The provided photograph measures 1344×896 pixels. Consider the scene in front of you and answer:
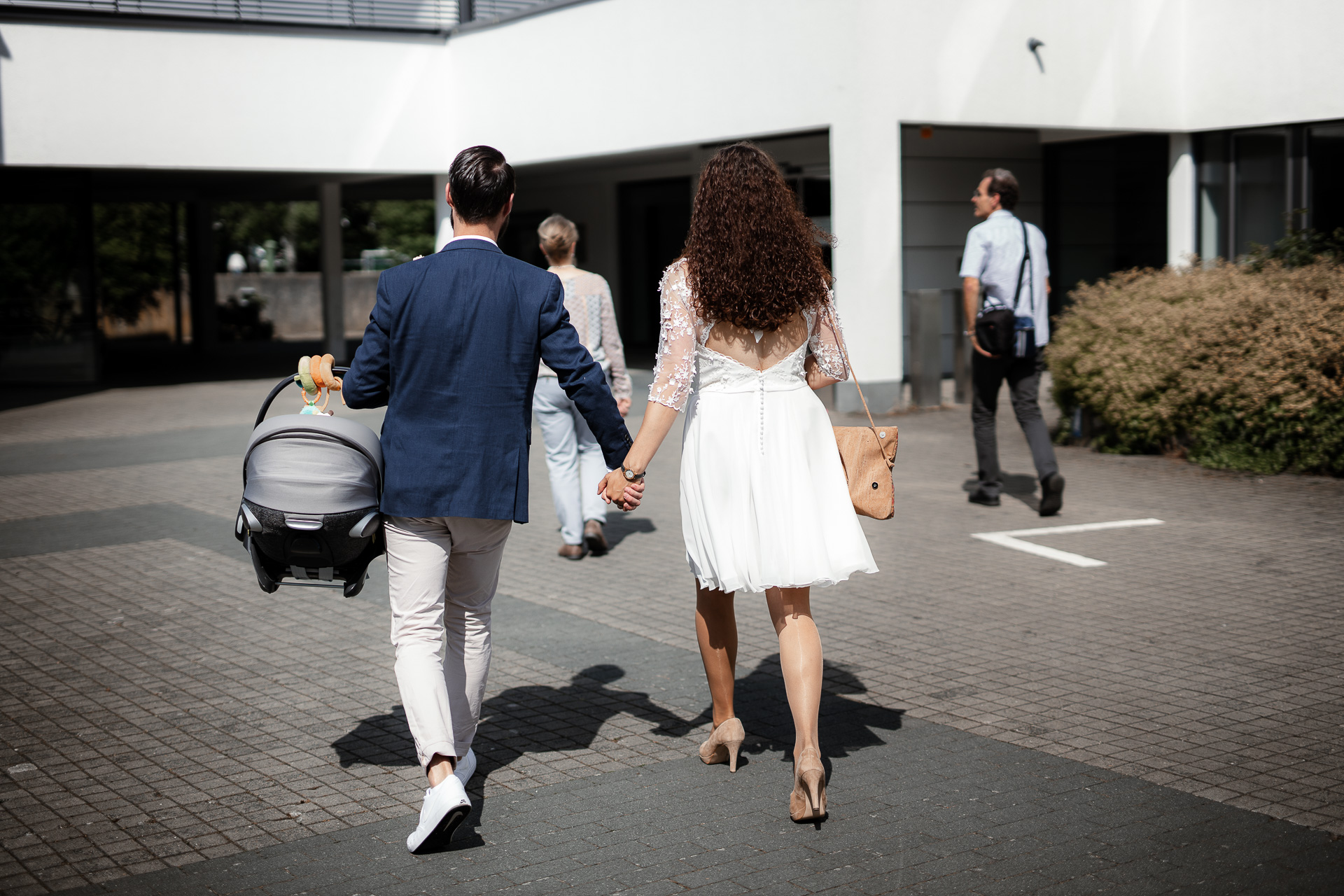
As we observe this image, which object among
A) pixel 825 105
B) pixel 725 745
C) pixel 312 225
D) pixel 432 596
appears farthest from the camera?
pixel 312 225

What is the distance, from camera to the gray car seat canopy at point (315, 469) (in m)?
3.72

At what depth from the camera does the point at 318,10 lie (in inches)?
719

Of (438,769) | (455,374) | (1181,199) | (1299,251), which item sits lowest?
(438,769)

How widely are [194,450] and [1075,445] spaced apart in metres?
8.02

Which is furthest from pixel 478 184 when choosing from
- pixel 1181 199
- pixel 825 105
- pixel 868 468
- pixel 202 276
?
pixel 202 276

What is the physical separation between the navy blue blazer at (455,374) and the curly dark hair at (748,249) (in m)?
0.48

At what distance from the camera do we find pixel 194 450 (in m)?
12.4

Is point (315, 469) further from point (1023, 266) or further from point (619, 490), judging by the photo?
point (1023, 266)

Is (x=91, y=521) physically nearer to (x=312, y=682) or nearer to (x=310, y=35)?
(x=312, y=682)

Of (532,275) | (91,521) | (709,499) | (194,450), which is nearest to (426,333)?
(532,275)

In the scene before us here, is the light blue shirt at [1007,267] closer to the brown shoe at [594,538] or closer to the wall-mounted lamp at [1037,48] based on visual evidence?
the brown shoe at [594,538]

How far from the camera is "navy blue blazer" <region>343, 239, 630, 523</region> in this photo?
3.70 metres

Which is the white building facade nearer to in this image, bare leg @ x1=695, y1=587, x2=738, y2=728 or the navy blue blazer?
bare leg @ x1=695, y1=587, x2=738, y2=728

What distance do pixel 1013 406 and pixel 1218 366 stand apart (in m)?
2.36
